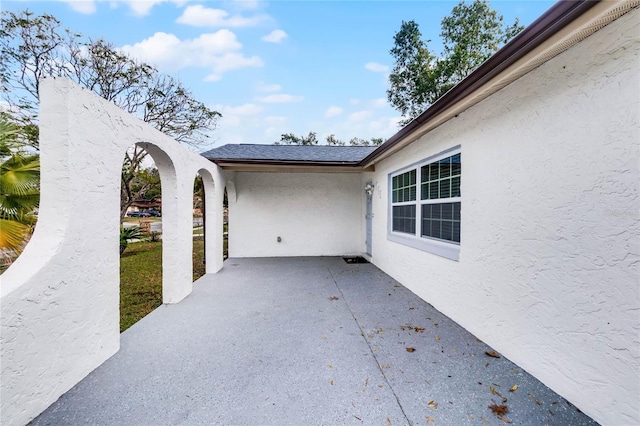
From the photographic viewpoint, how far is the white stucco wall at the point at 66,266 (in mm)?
1997

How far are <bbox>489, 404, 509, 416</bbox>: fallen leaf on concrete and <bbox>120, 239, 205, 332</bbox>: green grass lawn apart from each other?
4.73m

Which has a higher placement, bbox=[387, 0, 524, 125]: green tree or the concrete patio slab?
bbox=[387, 0, 524, 125]: green tree

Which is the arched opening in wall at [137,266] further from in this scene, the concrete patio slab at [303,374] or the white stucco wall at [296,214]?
the white stucco wall at [296,214]

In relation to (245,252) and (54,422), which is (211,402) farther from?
(245,252)

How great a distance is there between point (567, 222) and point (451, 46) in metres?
20.3

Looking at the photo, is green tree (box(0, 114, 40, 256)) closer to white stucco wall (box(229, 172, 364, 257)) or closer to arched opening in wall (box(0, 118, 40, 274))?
arched opening in wall (box(0, 118, 40, 274))

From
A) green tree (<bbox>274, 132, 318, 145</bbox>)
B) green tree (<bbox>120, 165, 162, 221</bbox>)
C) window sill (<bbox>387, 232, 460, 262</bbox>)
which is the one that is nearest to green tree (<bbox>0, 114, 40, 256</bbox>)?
window sill (<bbox>387, 232, 460, 262</bbox>)

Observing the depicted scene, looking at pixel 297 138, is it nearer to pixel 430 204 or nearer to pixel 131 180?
pixel 131 180

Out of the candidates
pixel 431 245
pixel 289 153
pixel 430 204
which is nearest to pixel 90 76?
pixel 289 153

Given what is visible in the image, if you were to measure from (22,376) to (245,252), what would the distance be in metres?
7.46

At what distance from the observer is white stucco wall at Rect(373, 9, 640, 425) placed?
6.25 ft

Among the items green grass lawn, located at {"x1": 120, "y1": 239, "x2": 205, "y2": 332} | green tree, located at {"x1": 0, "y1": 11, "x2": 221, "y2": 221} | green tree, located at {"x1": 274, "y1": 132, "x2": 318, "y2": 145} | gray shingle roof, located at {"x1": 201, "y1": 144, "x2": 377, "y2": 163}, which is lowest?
green grass lawn, located at {"x1": 120, "y1": 239, "x2": 205, "y2": 332}

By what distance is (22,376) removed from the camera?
200 cm

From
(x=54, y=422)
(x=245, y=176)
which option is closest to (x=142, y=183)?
(x=245, y=176)
